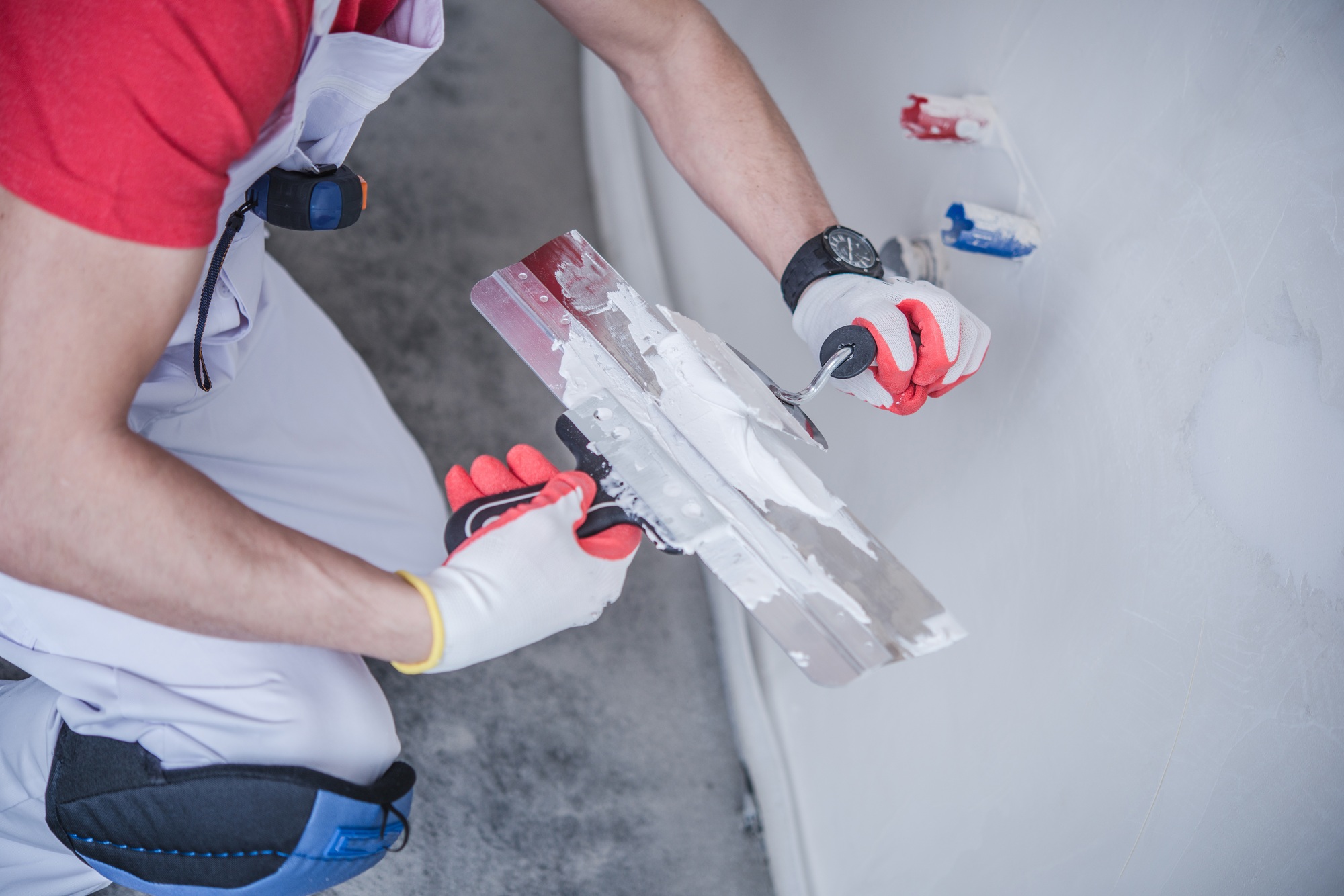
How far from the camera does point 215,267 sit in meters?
0.77

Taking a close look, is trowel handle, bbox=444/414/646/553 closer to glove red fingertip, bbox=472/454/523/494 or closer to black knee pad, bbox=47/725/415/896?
glove red fingertip, bbox=472/454/523/494

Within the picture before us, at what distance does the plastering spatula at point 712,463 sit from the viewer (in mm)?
681

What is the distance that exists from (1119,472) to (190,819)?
0.96 meters

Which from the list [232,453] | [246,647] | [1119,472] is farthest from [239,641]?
[1119,472]

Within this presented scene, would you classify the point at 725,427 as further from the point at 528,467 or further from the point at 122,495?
the point at 122,495

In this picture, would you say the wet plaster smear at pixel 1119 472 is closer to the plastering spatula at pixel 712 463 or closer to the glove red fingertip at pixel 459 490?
the plastering spatula at pixel 712 463

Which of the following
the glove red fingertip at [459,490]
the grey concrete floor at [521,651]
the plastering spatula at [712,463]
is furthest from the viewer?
the grey concrete floor at [521,651]

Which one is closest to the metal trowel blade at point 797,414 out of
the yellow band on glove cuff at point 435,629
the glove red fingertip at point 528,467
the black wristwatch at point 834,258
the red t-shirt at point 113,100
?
the black wristwatch at point 834,258

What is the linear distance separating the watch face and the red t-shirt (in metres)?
0.60

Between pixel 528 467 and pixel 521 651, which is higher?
pixel 528 467

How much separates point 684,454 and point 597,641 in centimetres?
65

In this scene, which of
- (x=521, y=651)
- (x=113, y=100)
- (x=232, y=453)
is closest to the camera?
(x=113, y=100)

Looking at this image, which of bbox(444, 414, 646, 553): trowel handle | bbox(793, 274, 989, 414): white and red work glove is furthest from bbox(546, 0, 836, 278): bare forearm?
bbox(444, 414, 646, 553): trowel handle

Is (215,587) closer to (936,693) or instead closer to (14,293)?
(14,293)
